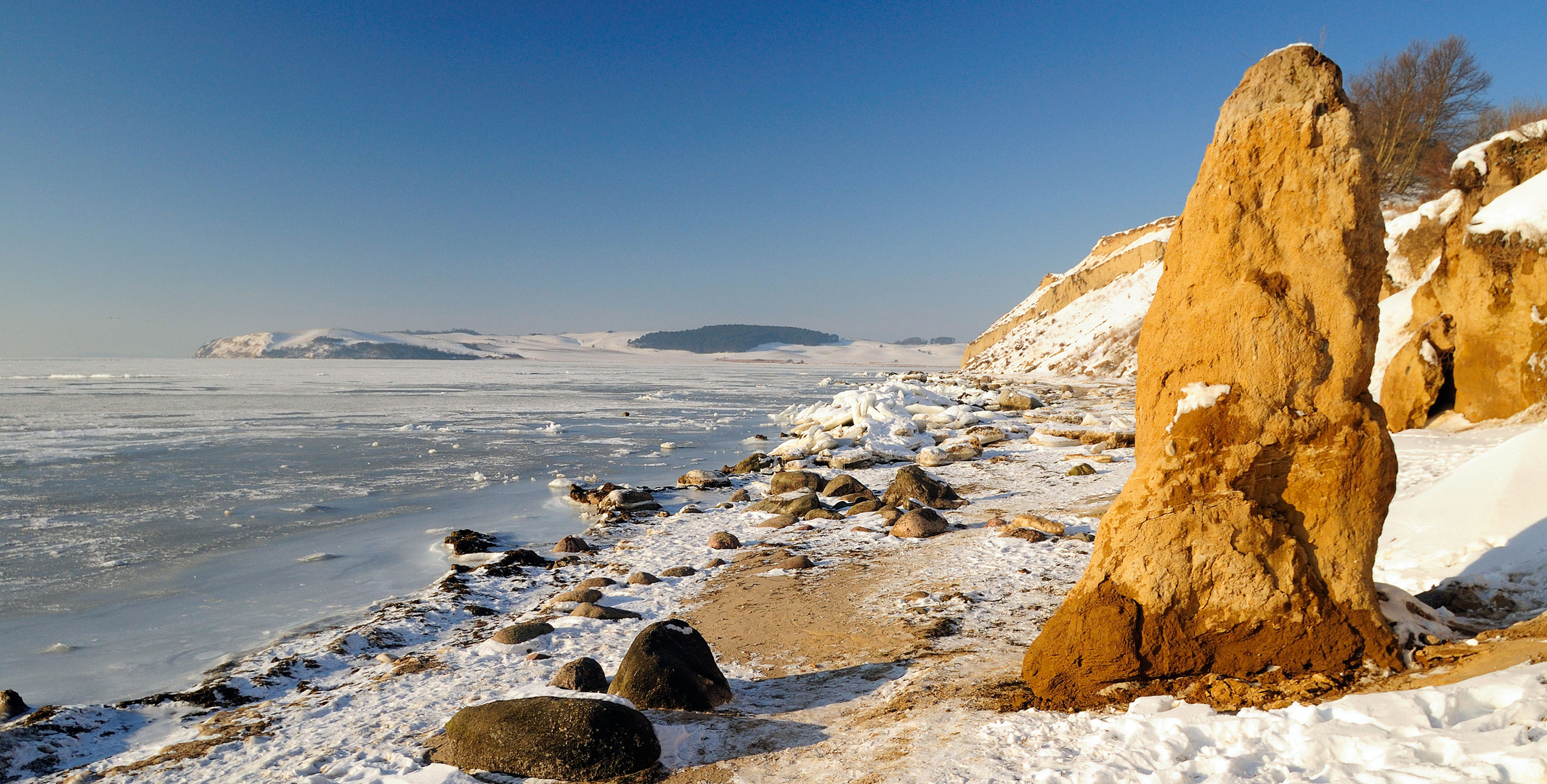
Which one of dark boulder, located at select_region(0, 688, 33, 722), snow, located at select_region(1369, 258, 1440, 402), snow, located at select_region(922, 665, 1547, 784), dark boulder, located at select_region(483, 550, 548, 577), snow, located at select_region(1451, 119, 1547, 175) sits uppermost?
snow, located at select_region(1451, 119, 1547, 175)

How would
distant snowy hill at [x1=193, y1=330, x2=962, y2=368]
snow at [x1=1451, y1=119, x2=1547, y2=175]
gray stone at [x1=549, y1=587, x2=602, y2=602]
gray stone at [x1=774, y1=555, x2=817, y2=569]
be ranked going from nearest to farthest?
gray stone at [x1=549, y1=587, x2=602, y2=602], gray stone at [x1=774, y1=555, x2=817, y2=569], snow at [x1=1451, y1=119, x2=1547, y2=175], distant snowy hill at [x1=193, y1=330, x2=962, y2=368]

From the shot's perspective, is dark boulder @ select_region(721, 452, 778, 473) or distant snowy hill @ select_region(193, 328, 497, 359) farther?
distant snowy hill @ select_region(193, 328, 497, 359)

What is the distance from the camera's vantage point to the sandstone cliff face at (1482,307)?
11516 mm

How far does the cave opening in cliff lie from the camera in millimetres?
12828

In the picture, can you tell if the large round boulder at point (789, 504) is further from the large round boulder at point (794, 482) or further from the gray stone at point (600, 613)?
the gray stone at point (600, 613)

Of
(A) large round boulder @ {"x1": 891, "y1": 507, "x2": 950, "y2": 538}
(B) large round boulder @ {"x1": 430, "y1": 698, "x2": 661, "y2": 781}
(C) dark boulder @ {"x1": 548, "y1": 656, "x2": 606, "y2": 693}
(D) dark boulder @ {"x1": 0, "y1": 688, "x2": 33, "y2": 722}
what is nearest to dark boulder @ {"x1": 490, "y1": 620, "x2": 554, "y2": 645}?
(C) dark boulder @ {"x1": 548, "y1": 656, "x2": 606, "y2": 693}

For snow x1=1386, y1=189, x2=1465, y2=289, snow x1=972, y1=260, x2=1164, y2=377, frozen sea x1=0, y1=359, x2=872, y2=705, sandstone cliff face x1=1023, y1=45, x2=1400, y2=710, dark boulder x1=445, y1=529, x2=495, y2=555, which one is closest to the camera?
sandstone cliff face x1=1023, y1=45, x2=1400, y2=710

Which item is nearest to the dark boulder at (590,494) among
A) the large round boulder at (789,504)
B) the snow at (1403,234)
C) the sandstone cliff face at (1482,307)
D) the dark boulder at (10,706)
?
the large round boulder at (789,504)

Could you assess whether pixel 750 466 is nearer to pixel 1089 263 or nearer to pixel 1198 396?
pixel 1198 396

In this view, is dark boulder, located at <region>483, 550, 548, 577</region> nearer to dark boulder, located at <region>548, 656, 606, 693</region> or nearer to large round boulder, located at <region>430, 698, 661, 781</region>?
dark boulder, located at <region>548, 656, 606, 693</region>

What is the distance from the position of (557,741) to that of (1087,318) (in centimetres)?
7109

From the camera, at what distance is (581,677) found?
18.8ft

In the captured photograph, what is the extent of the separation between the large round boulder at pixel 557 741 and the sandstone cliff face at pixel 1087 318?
5464cm

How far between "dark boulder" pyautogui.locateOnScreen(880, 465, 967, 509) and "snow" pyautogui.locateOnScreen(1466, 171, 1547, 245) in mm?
9064
